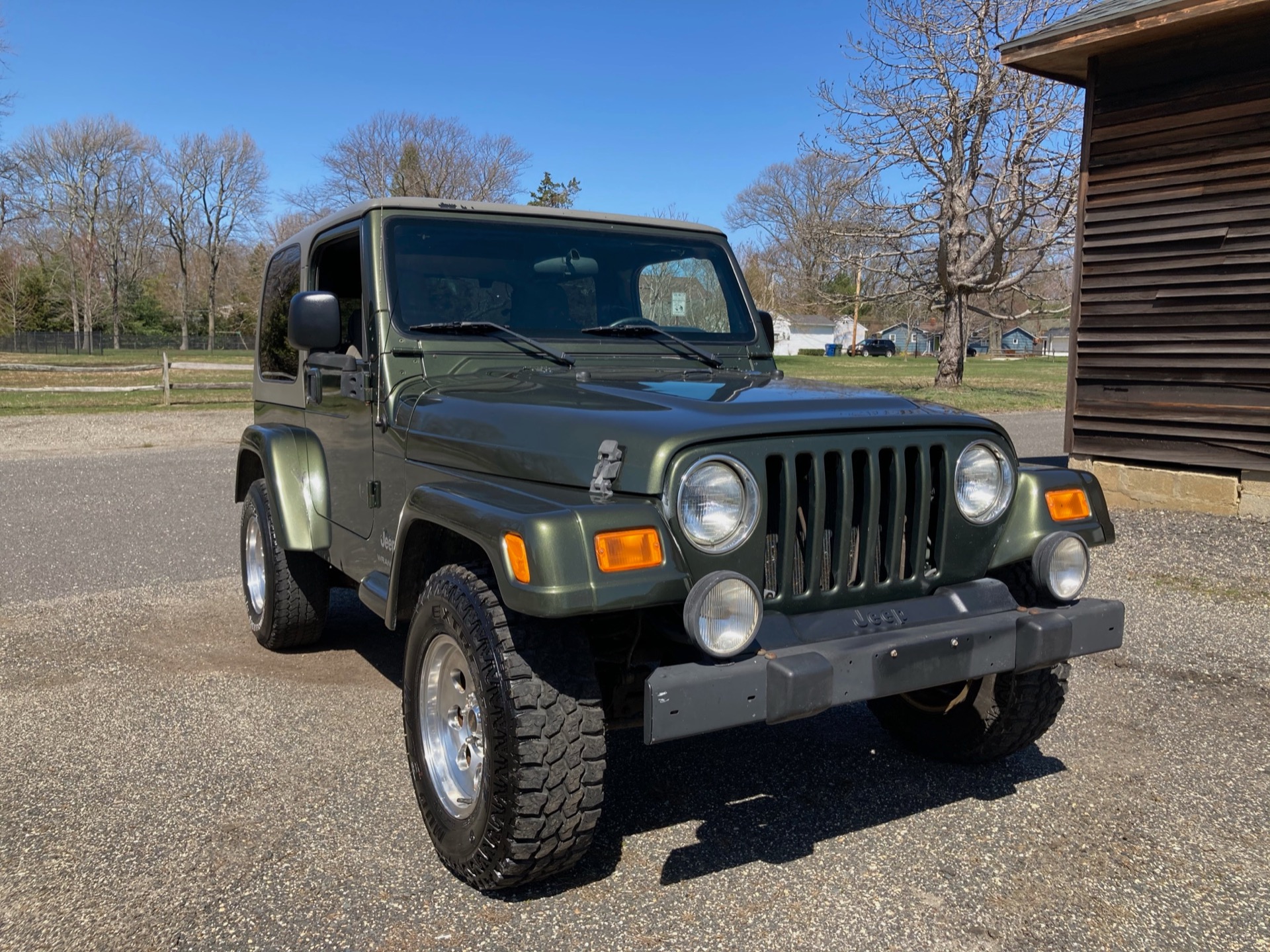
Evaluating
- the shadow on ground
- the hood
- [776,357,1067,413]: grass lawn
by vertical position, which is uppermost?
the hood

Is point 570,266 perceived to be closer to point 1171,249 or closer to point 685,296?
point 685,296

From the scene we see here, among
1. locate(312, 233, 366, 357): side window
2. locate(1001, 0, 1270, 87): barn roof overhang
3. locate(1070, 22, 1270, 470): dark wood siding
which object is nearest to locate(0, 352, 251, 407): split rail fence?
locate(1001, 0, 1270, 87): barn roof overhang

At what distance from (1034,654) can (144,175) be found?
2807 inches

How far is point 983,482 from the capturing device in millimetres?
3055

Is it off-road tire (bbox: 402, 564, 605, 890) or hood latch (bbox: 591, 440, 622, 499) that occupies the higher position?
hood latch (bbox: 591, 440, 622, 499)

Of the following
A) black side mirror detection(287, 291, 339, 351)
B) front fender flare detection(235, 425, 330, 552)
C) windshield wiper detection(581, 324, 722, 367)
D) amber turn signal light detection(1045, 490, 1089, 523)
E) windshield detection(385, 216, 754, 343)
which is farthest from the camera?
front fender flare detection(235, 425, 330, 552)

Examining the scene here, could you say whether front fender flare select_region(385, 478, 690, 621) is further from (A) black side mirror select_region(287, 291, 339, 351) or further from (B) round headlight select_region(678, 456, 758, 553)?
(A) black side mirror select_region(287, 291, 339, 351)

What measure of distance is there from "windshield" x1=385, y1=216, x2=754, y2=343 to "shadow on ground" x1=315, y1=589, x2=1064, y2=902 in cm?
158

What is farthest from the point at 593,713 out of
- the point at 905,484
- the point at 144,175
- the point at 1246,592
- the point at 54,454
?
the point at 144,175

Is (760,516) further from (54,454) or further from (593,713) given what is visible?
(54,454)

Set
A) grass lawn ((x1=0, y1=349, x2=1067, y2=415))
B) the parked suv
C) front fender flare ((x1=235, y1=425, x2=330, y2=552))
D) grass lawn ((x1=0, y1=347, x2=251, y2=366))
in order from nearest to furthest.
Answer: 1. front fender flare ((x1=235, y1=425, x2=330, y2=552))
2. grass lawn ((x1=0, y1=349, x2=1067, y2=415))
3. grass lawn ((x1=0, y1=347, x2=251, y2=366))
4. the parked suv

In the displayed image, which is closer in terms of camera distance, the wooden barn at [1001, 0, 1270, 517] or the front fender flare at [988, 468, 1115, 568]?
the front fender flare at [988, 468, 1115, 568]

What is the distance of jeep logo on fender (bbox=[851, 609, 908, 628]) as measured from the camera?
2.80 meters

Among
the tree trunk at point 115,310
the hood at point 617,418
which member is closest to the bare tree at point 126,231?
the tree trunk at point 115,310
